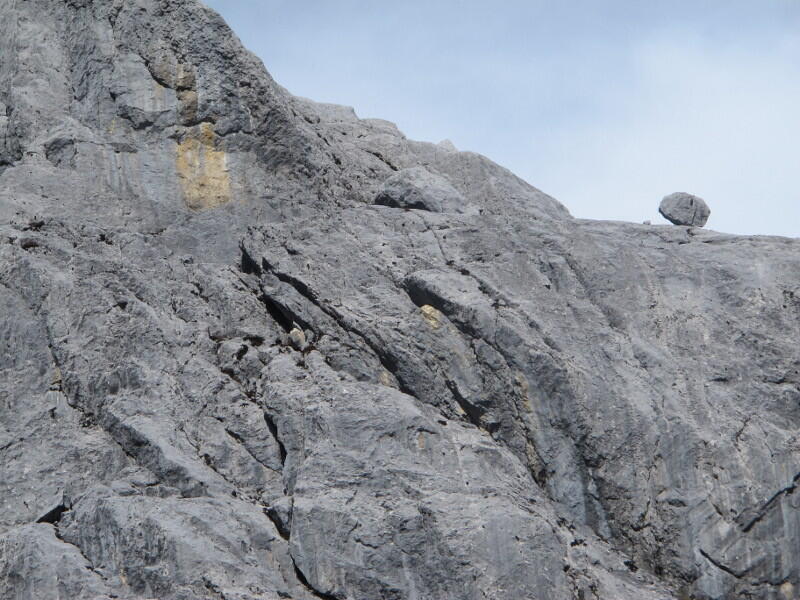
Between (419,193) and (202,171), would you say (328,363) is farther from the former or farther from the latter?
(202,171)

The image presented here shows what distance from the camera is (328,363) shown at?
18297 millimetres

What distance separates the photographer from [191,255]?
20.3 metres

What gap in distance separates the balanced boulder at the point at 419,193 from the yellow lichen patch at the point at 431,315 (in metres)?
2.90

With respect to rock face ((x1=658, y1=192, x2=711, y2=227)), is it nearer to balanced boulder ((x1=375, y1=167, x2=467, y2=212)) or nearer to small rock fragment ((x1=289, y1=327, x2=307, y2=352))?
balanced boulder ((x1=375, y1=167, x2=467, y2=212))

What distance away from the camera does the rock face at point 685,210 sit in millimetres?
23891

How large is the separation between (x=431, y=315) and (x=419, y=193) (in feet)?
10.9

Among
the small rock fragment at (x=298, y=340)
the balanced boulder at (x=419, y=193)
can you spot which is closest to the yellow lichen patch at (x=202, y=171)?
the balanced boulder at (x=419, y=193)

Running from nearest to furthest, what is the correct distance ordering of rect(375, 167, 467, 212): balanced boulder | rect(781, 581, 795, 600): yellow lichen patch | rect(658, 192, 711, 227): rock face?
1. rect(781, 581, 795, 600): yellow lichen patch
2. rect(375, 167, 467, 212): balanced boulder
3. rect(658, 192, 711, 227): rock face

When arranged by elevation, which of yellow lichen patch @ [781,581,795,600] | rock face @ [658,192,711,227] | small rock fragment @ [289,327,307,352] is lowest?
yellow lichen patch @ [781,581,795,600]

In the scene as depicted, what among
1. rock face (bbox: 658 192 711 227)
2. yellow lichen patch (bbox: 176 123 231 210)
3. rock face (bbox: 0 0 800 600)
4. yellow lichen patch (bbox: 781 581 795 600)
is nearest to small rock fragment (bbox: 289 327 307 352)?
rock face (bbox: 0 0 800 600)

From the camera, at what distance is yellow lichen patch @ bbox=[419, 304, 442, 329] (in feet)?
61.9

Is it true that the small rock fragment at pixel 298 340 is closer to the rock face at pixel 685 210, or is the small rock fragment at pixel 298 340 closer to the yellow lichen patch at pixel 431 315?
Answer: the yellow lichen patch at pixel 431 315

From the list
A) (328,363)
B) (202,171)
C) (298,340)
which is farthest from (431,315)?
(202,171)

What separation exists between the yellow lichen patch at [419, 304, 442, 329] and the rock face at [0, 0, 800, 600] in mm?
46
